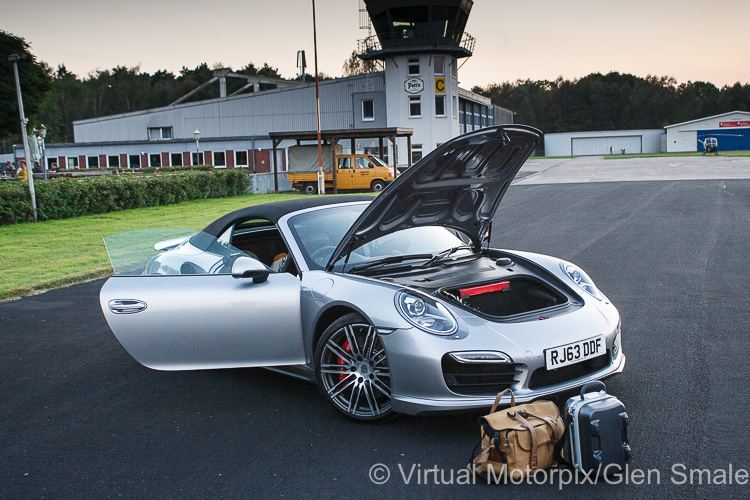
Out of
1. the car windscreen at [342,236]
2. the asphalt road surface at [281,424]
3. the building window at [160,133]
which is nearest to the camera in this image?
the asphalt road surface at [281,424]

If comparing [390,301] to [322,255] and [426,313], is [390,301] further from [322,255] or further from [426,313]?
[322,255]

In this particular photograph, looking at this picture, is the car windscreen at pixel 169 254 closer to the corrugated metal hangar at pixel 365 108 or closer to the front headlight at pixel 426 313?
the front headlight at pixel 426 313

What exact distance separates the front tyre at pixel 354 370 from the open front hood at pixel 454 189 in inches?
23.7

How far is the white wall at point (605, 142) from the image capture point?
277 feet

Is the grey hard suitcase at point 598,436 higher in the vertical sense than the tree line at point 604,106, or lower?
lower

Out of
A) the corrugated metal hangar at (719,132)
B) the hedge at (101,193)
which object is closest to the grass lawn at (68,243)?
the hedge at (101,193)

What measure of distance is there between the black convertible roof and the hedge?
14886mm

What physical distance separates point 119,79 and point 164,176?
103 m

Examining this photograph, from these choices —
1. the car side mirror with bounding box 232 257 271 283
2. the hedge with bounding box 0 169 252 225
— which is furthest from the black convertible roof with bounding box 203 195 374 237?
the hedge with bounding box 0 169 252 225

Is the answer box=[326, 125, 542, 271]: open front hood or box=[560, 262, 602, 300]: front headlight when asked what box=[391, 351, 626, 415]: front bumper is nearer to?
box=[560, 262, 602, 300]: front headlight

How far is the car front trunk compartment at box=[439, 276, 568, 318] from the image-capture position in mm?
4387

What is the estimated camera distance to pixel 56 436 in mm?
4004

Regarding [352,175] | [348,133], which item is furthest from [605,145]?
[352,175]

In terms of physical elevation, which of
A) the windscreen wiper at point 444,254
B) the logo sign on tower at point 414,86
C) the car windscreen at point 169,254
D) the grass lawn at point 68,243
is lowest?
the grass lawn at point 68,243
